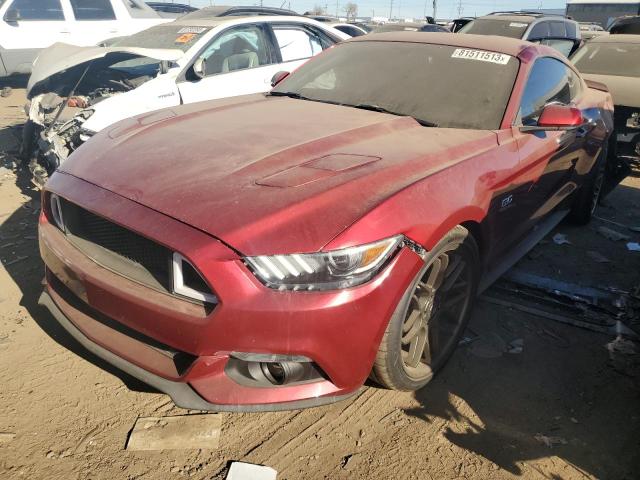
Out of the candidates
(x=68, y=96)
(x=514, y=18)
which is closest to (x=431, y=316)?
(x=68, y=96)

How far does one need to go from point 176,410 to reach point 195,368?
1.95 feet

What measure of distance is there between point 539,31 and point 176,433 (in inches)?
402

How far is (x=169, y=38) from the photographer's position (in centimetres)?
594

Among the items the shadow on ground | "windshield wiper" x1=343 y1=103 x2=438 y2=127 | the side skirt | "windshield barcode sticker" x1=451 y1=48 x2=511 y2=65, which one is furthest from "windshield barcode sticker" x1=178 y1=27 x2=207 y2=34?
the shadow on ground

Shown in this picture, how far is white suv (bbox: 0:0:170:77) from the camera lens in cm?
1001

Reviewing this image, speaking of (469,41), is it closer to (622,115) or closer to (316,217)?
(316,217)

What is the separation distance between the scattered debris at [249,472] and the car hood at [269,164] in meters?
0.92

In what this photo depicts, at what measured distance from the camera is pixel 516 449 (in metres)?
2.33

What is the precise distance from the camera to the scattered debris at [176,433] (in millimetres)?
2281

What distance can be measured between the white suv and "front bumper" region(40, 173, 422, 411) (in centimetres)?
933

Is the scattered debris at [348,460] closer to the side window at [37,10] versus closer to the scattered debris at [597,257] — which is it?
the scattered debris at [597,257]

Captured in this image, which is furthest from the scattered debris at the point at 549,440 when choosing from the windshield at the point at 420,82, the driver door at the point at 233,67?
the driver door at the point at 233,67

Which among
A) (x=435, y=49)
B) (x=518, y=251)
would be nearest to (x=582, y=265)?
(x=518, y=251)

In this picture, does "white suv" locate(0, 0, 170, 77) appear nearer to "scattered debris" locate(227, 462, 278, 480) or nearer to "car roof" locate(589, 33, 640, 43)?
"car roof" locate(589, 33, 640, 43)
